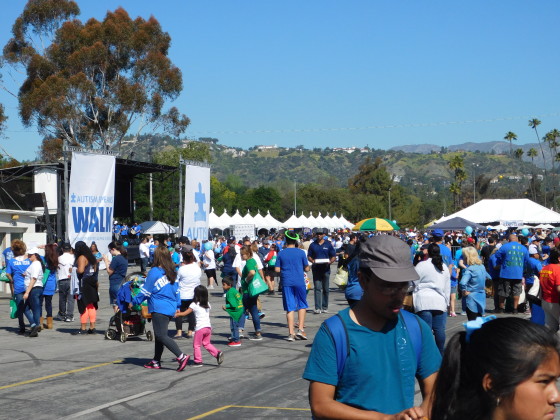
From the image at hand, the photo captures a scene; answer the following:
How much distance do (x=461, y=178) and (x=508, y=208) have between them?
72066mm

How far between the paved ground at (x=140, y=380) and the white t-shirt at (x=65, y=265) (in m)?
2.18

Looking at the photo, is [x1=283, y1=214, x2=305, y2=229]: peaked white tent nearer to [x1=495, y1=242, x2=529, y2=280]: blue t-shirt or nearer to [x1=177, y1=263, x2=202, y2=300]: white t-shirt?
[x1=495, y1=242, x2=529, y2=280]: blue t-shirt

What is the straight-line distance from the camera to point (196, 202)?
2700cm

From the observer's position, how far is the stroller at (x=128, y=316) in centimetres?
1442

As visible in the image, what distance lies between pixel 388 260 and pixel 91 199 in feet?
67.6

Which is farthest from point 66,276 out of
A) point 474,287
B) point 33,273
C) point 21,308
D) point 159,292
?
point 474,287

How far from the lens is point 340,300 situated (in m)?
22.3

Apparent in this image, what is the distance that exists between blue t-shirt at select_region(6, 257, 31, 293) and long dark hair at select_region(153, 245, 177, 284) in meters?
4.98

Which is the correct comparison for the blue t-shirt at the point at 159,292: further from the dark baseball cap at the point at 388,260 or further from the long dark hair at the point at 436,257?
the dark baseball cap at the point at 388,260

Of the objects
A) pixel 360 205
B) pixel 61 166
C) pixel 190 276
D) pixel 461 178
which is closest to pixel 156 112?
pixel 61 166

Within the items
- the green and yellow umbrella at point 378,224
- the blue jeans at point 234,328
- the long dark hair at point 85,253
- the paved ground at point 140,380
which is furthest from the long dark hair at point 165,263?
the green and yellow umbrella at point 378,224

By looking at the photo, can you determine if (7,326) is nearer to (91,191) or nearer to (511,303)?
(91,191)

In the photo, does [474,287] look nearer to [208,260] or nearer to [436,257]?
[436,257]

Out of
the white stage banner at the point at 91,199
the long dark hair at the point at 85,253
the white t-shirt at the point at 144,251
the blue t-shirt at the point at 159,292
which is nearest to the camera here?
the blue t-shirt at the point at 159,292
